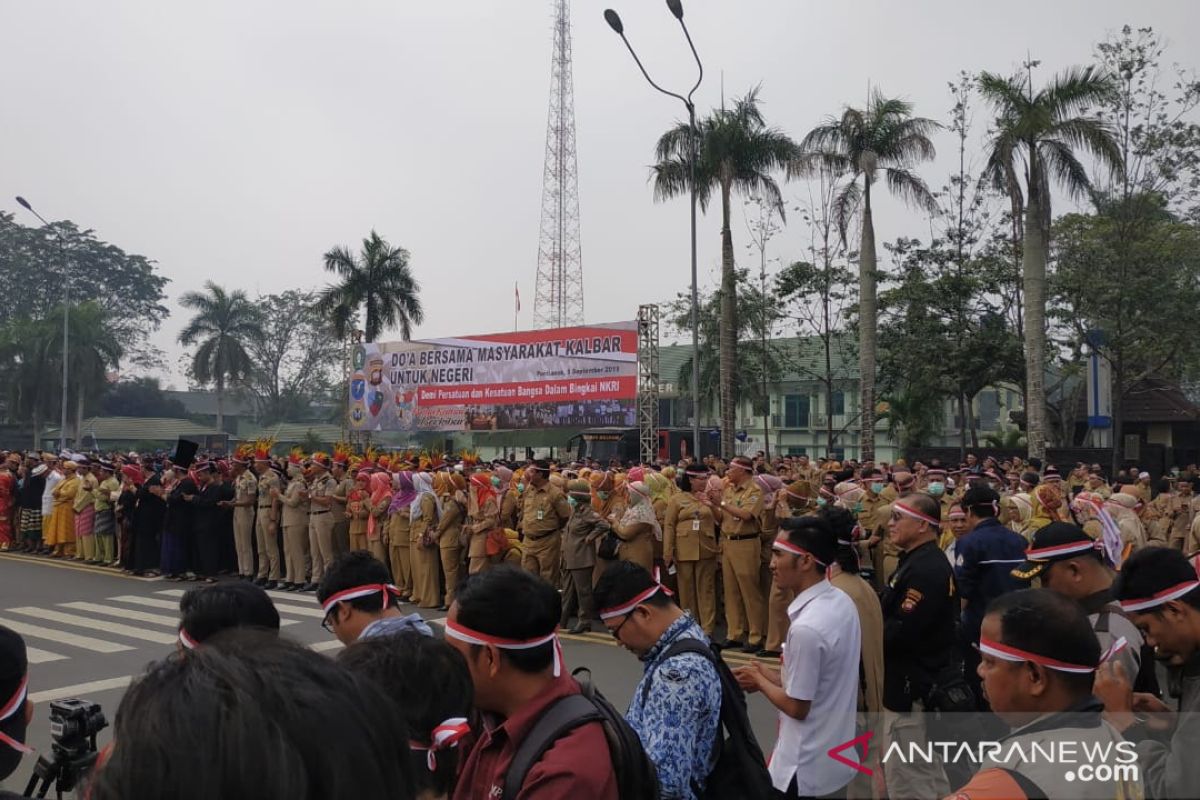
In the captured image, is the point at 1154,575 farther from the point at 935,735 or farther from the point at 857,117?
the point at 857,117

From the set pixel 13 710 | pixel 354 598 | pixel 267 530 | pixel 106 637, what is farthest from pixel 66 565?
pixel 13 710

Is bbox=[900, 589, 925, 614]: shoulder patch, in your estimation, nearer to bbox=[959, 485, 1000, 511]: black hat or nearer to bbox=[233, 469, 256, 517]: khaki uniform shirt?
bbox=[959, 485, 1000, 511]: black hat

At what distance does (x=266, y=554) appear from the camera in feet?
48.2

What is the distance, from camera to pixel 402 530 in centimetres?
1324

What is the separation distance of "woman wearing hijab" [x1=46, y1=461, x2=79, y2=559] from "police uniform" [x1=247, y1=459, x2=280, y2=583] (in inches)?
190

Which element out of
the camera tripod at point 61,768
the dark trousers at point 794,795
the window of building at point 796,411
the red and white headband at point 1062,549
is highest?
the window of building at point 796,411

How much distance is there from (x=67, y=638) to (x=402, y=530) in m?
4.24

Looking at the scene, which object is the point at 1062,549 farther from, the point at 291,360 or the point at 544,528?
the point at 291,360

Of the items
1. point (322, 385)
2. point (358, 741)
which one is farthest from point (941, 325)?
point (322, 385)

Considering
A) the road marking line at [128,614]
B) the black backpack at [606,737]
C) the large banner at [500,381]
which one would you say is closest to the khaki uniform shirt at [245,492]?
the road marking line at [128,614]

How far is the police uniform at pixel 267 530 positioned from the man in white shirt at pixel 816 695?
12.0 meters

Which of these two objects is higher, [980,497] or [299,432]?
[299,432]

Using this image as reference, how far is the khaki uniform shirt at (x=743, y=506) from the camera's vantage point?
389 inches

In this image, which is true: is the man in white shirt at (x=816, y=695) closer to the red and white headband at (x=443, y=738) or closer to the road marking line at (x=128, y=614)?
the red and white headband at (x=443, y=738)
